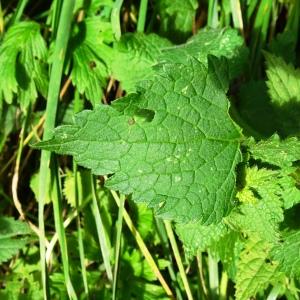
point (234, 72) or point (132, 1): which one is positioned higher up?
point (132, 1)

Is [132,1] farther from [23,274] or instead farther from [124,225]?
[23,274]

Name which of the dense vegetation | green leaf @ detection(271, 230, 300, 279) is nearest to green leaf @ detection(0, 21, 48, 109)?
the dense vegetation

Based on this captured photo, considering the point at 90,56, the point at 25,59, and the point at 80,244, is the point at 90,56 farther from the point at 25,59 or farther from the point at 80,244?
the point at 80,244

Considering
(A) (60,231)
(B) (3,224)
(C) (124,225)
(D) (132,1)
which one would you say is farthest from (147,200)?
(D) (132,1)

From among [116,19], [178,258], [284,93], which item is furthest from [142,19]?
[178,258]

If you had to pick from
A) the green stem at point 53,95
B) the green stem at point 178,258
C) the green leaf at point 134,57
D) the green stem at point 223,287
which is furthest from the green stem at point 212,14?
the green stem at point 223,287
